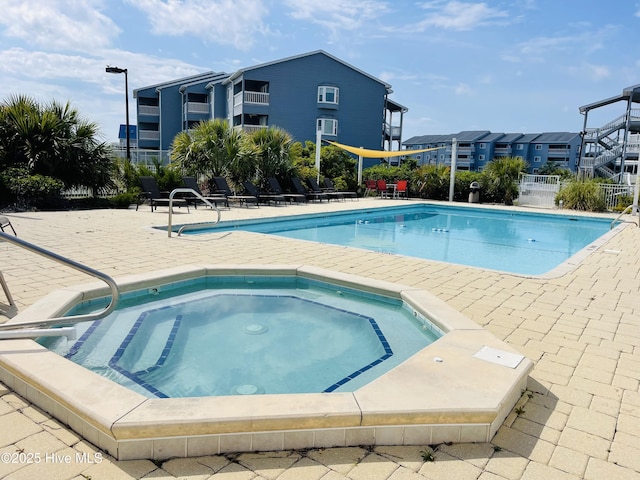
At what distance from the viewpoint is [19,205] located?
472 inches

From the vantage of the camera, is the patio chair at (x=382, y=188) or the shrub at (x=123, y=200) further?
the patio chair at (x=382, y=188)

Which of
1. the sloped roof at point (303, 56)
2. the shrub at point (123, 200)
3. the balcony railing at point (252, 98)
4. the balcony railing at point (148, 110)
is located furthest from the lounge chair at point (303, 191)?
the balcony railing at point (148, 110)

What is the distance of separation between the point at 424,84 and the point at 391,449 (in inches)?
1091

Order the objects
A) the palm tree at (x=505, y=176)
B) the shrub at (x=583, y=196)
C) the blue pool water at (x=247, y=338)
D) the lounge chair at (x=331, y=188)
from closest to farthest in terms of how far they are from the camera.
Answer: the blue pool water at (x=247, y=338), the shrub at (x=583, y=196), the lounge chair at (x=331, y=188), the palm tree at (x=505, y=176)

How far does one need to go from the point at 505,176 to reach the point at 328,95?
14624mm

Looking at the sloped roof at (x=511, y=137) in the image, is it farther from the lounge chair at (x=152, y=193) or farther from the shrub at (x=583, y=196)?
the lounge chair at (x=152, y=193)

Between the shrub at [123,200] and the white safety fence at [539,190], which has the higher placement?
the white safety fence at [539,190]

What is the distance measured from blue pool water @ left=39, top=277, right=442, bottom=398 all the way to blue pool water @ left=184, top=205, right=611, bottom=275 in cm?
407

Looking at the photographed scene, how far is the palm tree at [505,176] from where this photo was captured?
1928cm

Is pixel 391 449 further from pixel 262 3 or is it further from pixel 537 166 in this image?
pixel 537 166

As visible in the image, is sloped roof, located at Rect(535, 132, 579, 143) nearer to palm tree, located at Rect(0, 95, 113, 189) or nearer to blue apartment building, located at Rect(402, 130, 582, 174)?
blue apartment building, located at Rect(402, 130, 582, 174)

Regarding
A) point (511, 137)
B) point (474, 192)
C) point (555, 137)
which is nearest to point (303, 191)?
point (474, 192)

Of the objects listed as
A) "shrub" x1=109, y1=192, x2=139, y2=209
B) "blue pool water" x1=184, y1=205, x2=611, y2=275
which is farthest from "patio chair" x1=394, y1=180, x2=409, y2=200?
"shrub" x1=109, y1=192, x2=139, y2=209

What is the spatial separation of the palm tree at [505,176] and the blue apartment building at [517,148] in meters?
40.1
